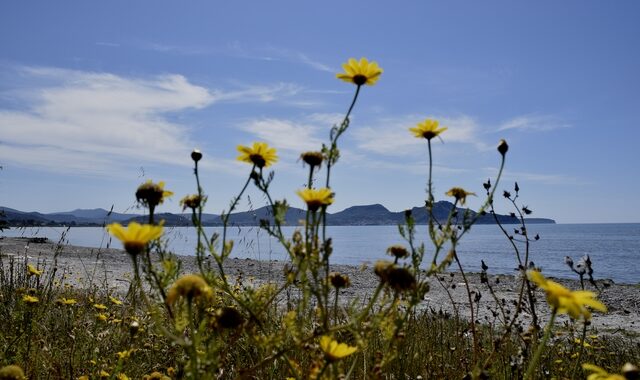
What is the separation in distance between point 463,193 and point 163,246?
150cm

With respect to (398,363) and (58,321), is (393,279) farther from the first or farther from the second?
(58,321)

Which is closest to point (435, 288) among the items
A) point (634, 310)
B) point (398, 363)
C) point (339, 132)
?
point (634, 310)

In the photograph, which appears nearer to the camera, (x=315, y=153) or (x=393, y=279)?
(x=393, y=279)

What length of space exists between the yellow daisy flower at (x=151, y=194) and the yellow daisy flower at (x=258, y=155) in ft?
1.34

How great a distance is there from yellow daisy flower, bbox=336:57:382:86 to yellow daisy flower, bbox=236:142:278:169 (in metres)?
0.49

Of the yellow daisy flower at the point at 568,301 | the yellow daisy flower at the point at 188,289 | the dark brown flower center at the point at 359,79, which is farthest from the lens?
the dark brown flower center at the point at 359,79

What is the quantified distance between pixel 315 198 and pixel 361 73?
78cm

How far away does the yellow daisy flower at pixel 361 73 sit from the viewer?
93.2 inches

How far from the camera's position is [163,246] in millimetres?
2211

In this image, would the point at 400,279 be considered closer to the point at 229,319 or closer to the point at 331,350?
the point at 331,350

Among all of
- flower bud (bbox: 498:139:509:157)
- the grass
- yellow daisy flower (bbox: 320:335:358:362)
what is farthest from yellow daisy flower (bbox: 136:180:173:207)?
flower bud (bbox: 498:139:509:157)

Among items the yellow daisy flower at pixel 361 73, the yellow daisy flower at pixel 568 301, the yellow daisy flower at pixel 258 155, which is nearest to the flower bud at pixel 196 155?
the yellow daisy flower at pixel 258 155

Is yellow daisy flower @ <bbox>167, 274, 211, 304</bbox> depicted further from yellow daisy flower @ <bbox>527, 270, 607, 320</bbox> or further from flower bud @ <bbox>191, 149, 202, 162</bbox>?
yellow daisy flower @ <bbox>527, 270, 607, 320</bbox>

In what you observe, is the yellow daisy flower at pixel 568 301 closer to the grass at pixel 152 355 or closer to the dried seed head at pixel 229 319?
the dried seed head at pixel 229 319
